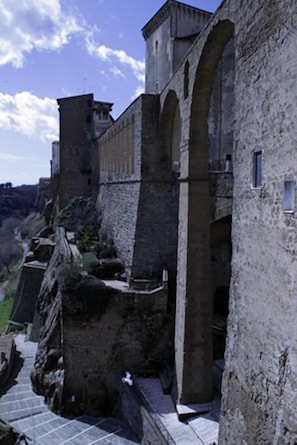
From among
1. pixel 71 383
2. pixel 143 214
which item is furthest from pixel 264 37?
pixel 71 383

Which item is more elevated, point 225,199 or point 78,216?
point 225,199

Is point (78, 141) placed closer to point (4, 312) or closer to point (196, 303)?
point (4, 312)

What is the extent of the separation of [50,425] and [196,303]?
5.78 meters

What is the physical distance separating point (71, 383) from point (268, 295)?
9.07 m

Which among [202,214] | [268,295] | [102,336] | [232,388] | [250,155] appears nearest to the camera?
[268,295]

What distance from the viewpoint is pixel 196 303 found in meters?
10.1

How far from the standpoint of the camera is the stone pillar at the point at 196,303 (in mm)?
9977

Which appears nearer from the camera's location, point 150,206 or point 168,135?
point 168,135

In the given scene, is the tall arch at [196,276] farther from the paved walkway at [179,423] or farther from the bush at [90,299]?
the bush at [90,299]

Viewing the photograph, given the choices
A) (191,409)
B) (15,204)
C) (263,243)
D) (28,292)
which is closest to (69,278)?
(191,409)

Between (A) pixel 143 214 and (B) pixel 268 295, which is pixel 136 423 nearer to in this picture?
(A) pixel 143 214

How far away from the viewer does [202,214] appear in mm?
10016

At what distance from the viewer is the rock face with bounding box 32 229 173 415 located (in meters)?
12.0

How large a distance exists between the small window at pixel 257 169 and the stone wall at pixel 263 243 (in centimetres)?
7
